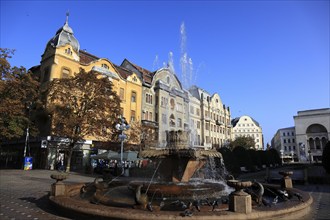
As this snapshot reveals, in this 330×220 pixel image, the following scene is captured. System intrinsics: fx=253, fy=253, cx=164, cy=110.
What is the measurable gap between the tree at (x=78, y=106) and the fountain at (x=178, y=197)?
50.3 feet

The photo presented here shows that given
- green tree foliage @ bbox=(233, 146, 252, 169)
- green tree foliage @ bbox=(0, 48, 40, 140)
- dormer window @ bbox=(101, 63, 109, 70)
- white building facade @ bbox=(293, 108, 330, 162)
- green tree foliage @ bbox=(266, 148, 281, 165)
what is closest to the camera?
green tree foliage @ bbox=(0, 48, 40, 140)

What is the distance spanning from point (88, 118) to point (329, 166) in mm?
22443

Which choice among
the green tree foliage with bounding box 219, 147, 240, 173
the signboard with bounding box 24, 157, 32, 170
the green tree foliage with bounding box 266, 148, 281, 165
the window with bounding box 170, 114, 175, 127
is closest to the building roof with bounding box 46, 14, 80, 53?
the signboard with bounding box 24, 157, 32, 170

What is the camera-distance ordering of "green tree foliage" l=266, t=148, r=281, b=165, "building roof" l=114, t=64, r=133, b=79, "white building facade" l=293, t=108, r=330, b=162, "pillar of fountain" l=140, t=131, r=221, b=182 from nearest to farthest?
"pillar of fountain" l=140, t=131, r=221, b=182 → "building roof" l=114, t=64, r=133, b=79 → "green tree foliage" l=266, t=148, r=281, b=165 → "white building facade" l=293, t=108, r=330, b=162

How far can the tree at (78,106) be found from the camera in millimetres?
26469

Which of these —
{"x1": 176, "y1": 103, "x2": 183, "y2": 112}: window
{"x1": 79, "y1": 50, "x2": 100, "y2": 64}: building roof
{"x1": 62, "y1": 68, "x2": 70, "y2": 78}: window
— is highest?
{"x1": 79, "y1": 50, "x2": 100, "y2": 64}: building roof

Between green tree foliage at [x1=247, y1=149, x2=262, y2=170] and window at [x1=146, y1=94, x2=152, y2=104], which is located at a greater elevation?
window at [x1=146, y1=94, x2=152, y2=104]

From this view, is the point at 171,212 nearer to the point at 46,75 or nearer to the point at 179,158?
the point at 179,158

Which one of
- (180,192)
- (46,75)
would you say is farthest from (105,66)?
(180,192)

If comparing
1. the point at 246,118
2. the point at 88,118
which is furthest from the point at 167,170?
the point at 246,118

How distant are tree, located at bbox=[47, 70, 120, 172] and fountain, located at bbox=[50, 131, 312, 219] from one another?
15.3m

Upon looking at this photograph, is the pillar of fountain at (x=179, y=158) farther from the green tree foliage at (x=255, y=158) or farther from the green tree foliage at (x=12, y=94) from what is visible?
the green tree foliage at (x=255, y=158)

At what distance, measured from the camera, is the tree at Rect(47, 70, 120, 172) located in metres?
26.5

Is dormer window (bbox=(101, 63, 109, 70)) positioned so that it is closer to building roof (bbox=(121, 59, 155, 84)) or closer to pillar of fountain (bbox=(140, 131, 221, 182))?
building roof (bbox=(121, 59, 155, 84))
